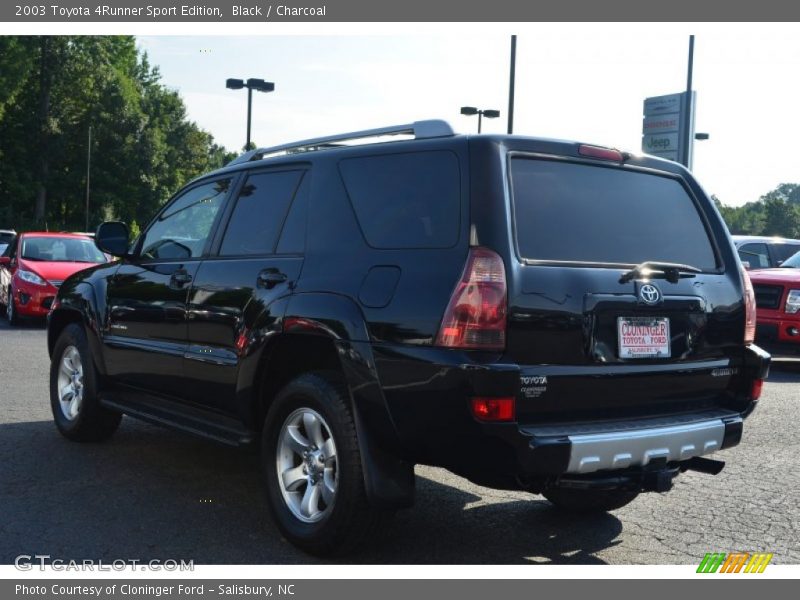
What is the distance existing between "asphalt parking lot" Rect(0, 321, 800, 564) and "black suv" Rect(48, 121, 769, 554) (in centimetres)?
30

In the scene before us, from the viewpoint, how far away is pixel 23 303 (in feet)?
52.2

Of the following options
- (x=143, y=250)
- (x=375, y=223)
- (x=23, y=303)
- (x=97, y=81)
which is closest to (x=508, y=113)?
(x=23, y=303)

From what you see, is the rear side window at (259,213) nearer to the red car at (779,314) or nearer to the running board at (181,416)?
the running board at (181,416)

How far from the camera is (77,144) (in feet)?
223

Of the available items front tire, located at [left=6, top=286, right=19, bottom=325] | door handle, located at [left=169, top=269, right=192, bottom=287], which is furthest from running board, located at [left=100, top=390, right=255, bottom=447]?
front tire, located at [left=6, top=286, right=19, bottom=325]

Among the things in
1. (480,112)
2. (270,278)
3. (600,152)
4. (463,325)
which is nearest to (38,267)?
(270,278)

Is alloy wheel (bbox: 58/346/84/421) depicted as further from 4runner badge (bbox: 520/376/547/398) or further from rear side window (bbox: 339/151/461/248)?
4runner badge (bbox: 520/376/547/398)

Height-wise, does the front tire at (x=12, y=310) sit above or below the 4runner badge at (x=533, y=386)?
below

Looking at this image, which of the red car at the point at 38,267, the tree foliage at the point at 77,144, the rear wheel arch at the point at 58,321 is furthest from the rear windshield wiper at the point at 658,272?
the tree foliage at the point at 77,144

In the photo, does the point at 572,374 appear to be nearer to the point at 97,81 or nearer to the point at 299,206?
the point at 299,206

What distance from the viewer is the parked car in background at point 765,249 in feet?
51.8

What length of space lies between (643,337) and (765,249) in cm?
1284

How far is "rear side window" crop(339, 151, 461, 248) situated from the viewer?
4152 mm

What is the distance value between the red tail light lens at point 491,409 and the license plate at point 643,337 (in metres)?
0.72
